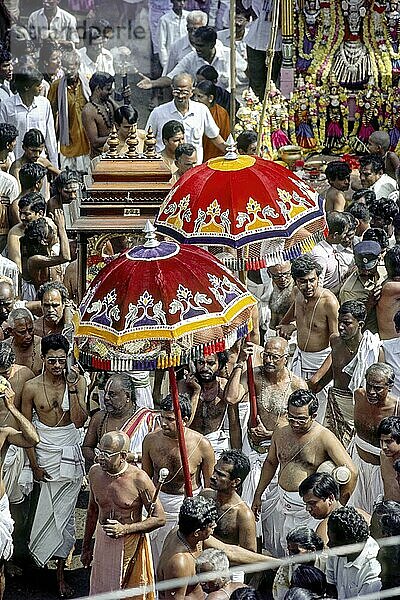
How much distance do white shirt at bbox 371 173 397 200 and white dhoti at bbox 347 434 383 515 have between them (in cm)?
390

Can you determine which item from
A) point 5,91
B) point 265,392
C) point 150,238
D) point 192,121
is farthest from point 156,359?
point 5,91

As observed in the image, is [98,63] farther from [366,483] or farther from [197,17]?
[366,483]

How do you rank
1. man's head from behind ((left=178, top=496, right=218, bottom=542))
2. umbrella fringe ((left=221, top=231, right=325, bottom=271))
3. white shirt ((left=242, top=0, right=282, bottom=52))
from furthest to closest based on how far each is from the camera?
white shirt ((left=242, top=0, right=282, bottom=52)) < umbrella fringe ((left=221, top=231, right=325, bottom=271)) < man's head from behind ((left=178, top=496, right=218, bottom=542))

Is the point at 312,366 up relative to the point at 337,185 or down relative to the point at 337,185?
down

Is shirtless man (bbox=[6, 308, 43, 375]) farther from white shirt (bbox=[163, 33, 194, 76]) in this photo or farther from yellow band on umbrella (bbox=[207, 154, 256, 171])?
white shirt (bbox=[163, 33, 194, 76])

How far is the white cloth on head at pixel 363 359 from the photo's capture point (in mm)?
9859

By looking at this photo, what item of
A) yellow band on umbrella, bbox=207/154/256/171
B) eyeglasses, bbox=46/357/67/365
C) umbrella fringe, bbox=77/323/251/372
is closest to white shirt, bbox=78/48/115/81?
yellow band on umbrella, bbox=207/154/256/171

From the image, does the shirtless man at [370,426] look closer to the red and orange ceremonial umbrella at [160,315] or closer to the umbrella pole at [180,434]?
the red and orange ceremonial umbrella at [160,315]

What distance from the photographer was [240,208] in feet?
32.5

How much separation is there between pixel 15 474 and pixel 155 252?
169 centimetres

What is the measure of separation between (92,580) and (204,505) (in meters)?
1.00

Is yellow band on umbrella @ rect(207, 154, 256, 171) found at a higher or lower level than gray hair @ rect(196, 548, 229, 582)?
higher

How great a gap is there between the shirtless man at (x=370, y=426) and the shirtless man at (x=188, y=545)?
5.24ft

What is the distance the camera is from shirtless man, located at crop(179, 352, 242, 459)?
31.1 feet
